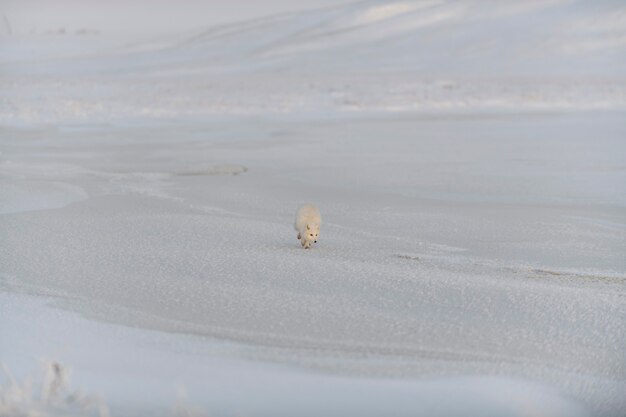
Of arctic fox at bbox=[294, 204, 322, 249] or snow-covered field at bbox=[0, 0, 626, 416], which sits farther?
arctic fox at bbox=[294, 204, 322, 249]

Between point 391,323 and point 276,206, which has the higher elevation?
point 276,206

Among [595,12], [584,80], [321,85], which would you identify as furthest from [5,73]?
[595,12]

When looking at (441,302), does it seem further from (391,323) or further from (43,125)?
(43,125)

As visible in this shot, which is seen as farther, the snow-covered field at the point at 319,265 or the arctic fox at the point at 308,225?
the arctic fox at the point at 308,225
